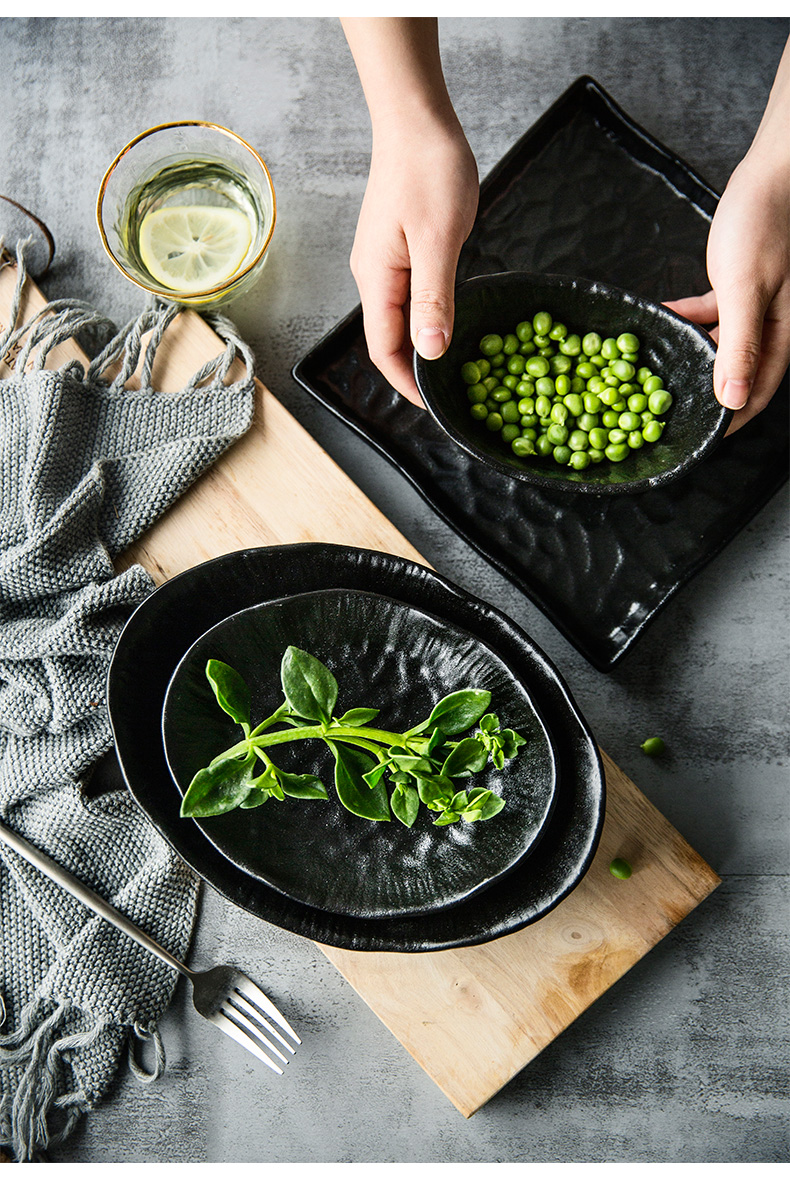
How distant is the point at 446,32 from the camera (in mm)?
1173

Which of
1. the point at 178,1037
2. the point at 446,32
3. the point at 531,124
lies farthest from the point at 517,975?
the point at 446,32

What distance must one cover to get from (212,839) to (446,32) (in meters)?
1.18

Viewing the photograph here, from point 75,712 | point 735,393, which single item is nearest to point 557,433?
point 735,393

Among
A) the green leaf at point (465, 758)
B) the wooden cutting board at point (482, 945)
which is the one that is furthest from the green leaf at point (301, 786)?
the wooden cutting board at point (482, 945)

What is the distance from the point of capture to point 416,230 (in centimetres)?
87

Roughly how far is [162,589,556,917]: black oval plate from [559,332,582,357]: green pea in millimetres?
383

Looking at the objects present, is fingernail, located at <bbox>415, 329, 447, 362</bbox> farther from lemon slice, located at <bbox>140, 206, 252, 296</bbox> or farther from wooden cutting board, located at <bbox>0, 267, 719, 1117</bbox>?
lemon slice, located at <bbox>140, 206, 252, 296</bbox>

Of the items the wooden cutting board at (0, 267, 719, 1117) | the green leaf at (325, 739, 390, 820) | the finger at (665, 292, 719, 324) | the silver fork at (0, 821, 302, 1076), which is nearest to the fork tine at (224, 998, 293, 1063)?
the silver fork at (0, 821, 302, 1076)

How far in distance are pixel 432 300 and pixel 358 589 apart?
1.04 ft

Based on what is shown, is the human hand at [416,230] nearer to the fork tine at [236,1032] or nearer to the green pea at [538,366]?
the green pea at [538,366]

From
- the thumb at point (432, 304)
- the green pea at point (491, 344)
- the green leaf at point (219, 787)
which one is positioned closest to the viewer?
the green leaf at point (219, 787)

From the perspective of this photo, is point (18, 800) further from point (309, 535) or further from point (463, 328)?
point (463, 328)

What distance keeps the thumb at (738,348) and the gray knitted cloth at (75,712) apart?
0.55m

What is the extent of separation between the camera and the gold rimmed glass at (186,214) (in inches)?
39.7
